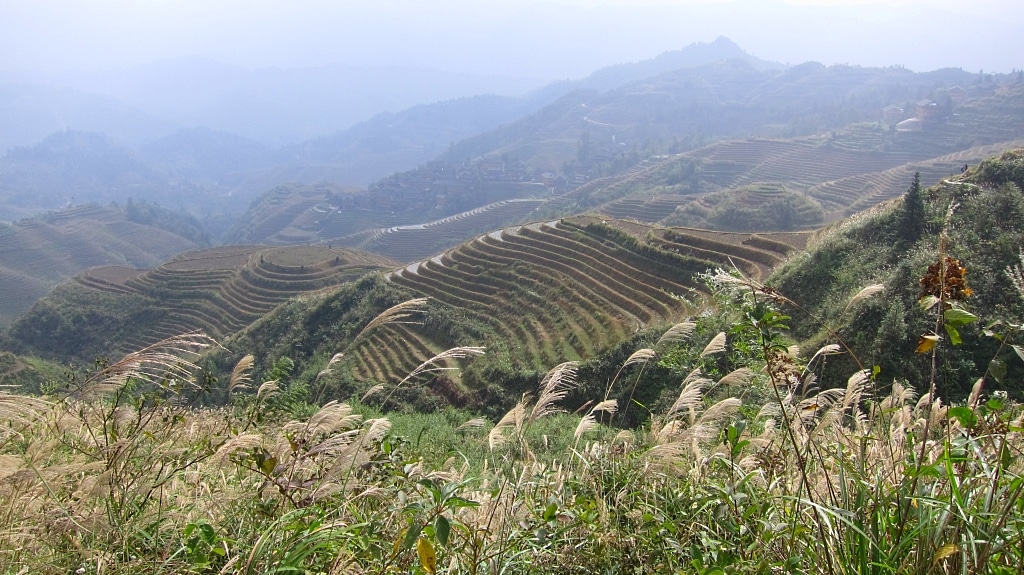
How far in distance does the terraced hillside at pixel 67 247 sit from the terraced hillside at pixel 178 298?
87.1 ft

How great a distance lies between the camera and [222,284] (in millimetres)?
60375

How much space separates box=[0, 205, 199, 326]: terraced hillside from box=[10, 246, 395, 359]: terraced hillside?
26.5 meters

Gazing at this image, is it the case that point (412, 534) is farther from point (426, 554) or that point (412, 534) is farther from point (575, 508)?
point (575, 508)

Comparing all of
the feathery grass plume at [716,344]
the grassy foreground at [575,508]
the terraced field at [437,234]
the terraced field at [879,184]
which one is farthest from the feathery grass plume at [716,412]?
the terraced field at [437,234]

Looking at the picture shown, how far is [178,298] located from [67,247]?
76.4 metres

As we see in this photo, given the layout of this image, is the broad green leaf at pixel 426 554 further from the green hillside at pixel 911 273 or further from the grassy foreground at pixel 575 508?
Answer: the green hillside at pixel 911 273

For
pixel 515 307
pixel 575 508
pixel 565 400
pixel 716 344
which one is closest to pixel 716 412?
pixel 716 344

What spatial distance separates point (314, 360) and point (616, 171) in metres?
129

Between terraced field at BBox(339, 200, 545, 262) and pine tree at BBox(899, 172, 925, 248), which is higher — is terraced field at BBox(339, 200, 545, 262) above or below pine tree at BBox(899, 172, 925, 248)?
below

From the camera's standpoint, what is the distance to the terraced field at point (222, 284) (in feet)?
174

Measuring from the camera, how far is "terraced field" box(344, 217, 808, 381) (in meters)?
25.0

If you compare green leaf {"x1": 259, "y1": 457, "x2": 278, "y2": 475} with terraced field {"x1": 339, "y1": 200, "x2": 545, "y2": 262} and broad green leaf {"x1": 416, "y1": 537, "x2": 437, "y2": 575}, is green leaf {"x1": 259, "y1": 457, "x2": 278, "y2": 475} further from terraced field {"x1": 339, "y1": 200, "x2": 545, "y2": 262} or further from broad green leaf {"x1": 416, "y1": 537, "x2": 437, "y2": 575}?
terraced field {"x1": 339, "y1": 200, "x2": 545, "y2": 262}

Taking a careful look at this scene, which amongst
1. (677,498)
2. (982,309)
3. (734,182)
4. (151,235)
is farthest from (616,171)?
(677,498)

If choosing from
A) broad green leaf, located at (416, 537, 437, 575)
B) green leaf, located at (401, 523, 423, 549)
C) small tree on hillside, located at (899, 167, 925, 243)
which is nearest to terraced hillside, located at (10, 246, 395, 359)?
small tree on hillside, located at (899, 167, 925, 243)
